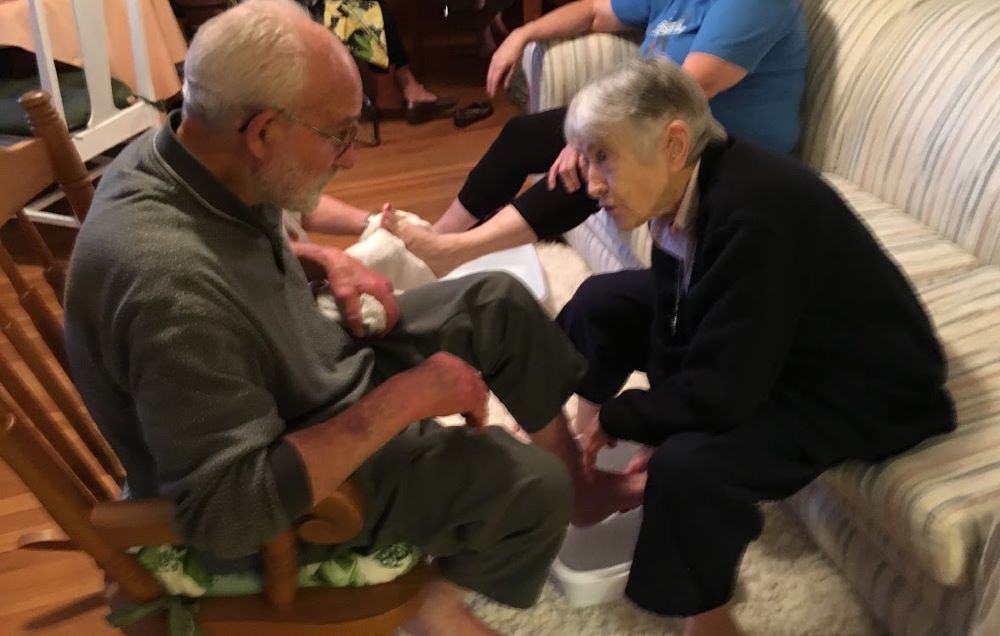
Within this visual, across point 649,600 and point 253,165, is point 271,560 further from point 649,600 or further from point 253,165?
point 649,600

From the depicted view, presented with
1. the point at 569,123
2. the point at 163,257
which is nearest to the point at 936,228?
the point at 569,123

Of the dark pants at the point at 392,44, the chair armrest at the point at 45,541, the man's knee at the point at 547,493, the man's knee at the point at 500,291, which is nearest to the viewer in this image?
the man's knee at the point at 547,493

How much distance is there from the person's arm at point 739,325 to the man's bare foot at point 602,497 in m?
0.24

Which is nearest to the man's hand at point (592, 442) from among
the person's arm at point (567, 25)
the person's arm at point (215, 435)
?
the person's arm at point (215, 435)

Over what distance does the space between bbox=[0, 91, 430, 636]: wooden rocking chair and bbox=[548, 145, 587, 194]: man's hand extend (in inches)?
41.1

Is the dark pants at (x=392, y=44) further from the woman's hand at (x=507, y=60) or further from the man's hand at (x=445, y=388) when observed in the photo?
the man's hand at (x=445, y=388)

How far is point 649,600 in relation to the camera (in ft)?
4.58

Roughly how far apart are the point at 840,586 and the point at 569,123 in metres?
0.98

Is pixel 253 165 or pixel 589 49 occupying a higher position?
pixel 253 165

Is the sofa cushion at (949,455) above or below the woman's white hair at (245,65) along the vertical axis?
below

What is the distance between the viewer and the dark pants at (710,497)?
1.33 m

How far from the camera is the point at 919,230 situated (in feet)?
5.83

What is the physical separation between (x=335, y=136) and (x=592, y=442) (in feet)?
2.39

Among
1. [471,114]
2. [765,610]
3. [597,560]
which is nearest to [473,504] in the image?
[597,560]
